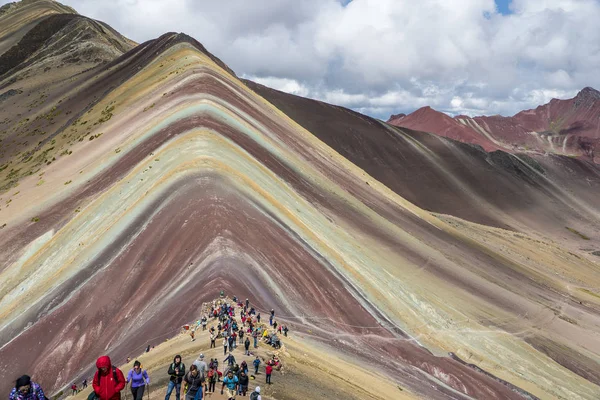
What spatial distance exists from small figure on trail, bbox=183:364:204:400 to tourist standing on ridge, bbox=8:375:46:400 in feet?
9.78

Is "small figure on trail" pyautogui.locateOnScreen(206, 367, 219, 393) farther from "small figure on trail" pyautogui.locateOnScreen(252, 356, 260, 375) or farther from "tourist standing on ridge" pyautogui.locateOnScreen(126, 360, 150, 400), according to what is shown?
"small figure on trail" pyautogui.locateOnScreen(252, 356, 260, 375)

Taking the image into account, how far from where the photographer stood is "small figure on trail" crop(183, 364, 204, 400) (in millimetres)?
11320

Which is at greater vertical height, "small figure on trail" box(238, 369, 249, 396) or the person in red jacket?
the person in red jacket

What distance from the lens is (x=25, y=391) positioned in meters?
9.21

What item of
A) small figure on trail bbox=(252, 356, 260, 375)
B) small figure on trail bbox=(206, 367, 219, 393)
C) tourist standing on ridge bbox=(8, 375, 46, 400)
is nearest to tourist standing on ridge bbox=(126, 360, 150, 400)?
small figure on trail bbox=(206, 367, 219, 393)

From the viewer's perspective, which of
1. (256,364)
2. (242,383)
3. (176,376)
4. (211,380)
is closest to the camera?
(176,376)

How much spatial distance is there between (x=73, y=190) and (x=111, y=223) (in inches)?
515

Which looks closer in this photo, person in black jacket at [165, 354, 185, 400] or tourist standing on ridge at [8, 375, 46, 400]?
tourist standing on ridge at [8, 375, 46, 400]

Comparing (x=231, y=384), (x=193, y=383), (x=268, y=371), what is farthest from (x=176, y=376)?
(x=268, y=371)

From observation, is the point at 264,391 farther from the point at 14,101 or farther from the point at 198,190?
the point at 14,101

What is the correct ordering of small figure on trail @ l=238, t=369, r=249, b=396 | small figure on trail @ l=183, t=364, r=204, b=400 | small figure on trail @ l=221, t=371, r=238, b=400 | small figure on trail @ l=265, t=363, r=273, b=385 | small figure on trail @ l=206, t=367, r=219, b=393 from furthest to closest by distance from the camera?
small figure on trail @ l=265, t=363, r=273, b=385 → small figure on trail @ l=238, t=369, r=249, b=396 → small figure on trail @ l=206, t=367, r=219, b=393 → small figure on trail @ l=221, t=371, r=238, b=400 → small figure on trail @ l=183, t=364, r=204, b=400

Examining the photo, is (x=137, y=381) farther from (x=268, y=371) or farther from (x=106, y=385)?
(x=268, y=371)

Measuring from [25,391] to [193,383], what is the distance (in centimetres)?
337

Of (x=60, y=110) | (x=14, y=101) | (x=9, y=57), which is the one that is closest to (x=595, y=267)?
(x=60, y=110)
